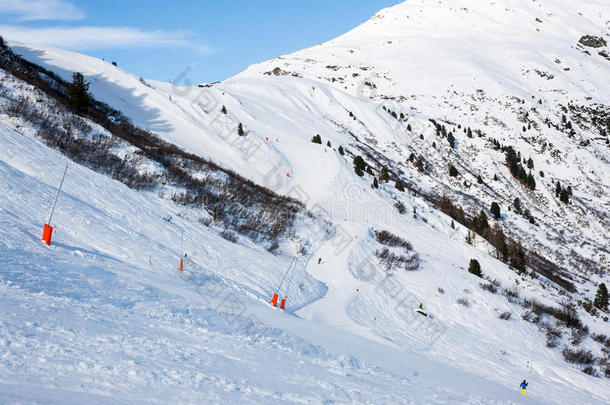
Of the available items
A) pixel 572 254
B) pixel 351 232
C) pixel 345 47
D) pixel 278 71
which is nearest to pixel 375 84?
pixel 278 71

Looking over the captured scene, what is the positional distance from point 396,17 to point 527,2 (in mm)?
49518

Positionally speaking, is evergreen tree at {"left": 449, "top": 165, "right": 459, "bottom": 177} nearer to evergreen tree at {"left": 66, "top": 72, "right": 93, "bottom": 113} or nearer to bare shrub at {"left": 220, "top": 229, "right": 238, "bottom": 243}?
bare shrub at {"left": 220, "top": 229, "right": 238, "bottom": 243}

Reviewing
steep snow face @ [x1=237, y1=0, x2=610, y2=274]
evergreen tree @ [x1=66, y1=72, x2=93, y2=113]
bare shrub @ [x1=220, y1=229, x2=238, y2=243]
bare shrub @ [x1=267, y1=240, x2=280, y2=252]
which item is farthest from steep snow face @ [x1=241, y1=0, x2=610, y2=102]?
bare shrub @ [x1=220, y1=229, x2=238, y2=243]

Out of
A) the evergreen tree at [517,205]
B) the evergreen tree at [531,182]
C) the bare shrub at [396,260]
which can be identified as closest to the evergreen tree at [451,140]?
the evergreen tree at [531,182]

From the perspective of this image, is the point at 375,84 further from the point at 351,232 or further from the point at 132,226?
Answer: the point at 132,226

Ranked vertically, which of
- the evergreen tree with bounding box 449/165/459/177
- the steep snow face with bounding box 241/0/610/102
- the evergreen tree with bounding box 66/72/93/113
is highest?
the steep snow face with bounding box 241/0/610/102

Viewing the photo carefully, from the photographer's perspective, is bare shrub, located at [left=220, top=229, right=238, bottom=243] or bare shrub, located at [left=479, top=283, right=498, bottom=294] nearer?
bare shrub, located at [left=220, top=229, right=238, bottom=243]

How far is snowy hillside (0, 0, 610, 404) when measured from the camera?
453 centimetres

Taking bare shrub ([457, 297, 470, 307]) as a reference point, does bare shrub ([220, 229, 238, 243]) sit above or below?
below

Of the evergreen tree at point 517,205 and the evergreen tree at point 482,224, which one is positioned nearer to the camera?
the evergreen tree at point 482,224

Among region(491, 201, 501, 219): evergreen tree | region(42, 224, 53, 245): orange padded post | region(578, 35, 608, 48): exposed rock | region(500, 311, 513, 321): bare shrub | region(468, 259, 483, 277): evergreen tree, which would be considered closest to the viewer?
region(42, 224, 53, 245): orange padded post

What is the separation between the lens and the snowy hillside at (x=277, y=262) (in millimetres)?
4527

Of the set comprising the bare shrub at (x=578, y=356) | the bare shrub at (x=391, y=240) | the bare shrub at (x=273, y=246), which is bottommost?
the bare shrub at (x=273, y=246)

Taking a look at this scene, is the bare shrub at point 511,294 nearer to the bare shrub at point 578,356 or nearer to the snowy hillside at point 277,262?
the snowy hillside at point 277,262
